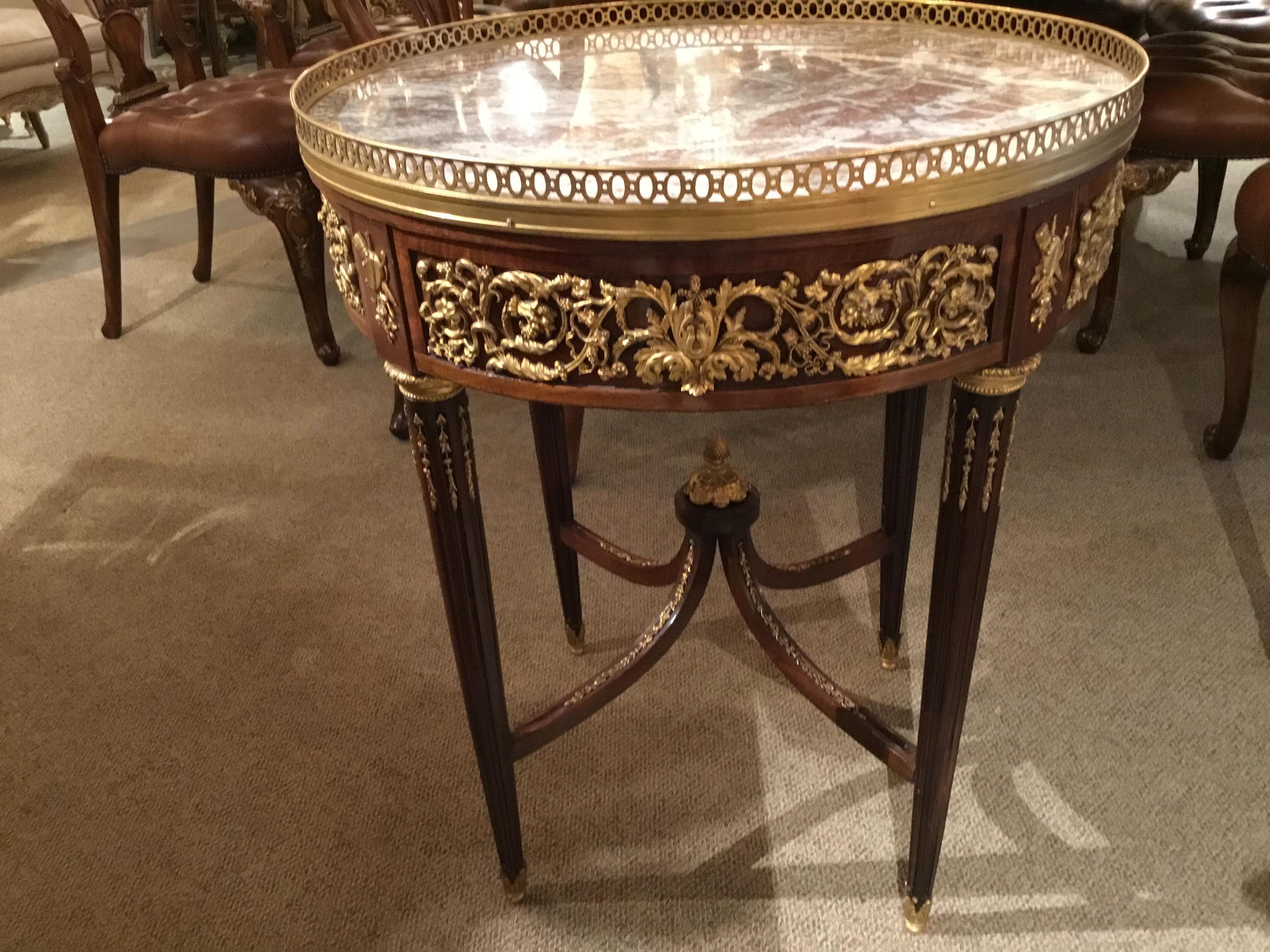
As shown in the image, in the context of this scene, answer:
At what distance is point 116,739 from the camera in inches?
42.4

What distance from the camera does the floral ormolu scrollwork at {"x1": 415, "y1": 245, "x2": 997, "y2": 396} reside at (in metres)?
0.52

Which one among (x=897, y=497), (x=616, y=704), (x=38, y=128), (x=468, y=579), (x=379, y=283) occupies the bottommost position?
(x=616, y=704)

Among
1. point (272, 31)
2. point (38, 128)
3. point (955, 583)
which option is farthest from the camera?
point (38, 128)

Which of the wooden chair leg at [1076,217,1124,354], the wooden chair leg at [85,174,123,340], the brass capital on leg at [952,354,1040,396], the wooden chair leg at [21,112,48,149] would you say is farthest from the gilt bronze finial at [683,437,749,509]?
the wooden chair leg at [21,112,48,149]

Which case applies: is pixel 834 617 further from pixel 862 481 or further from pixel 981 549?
pixel 981 549

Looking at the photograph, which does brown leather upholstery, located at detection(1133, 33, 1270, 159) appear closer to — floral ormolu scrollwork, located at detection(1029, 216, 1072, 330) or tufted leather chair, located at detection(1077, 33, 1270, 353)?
tufted leather chair, located at detection(1077, 33, 1270, 353)

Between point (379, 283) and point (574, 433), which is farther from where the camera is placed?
point (574, 433)

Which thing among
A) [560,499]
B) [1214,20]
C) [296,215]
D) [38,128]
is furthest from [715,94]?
[38,128]

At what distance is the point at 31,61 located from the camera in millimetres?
2705

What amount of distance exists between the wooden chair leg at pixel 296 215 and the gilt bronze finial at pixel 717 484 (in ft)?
3.05

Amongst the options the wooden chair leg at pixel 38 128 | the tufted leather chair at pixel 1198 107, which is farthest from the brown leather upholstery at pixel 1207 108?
the wooden chair leg at pixel 38 128

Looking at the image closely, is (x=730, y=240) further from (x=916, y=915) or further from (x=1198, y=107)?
(x=1198, y=107)

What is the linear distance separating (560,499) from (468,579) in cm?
34

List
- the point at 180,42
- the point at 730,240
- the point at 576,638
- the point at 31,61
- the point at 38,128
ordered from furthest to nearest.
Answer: the point at 38,128 → the point at 31,61 → the point at 180,42 → the point at 576,638 → the point at 730,240
